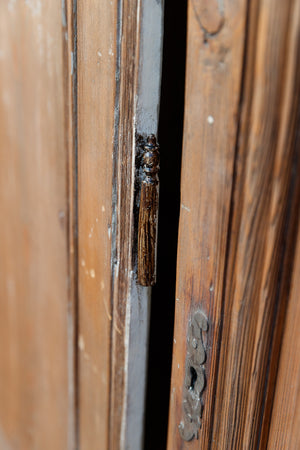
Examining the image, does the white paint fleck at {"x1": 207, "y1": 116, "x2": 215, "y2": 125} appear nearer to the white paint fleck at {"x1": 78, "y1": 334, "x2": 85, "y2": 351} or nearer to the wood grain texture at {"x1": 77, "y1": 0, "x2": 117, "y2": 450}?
the wood grain texture at {"x1": 77, "y1": 0, "x2": 117, "y2": 450}

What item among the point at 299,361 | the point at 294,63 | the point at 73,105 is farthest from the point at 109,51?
the point at 299,361

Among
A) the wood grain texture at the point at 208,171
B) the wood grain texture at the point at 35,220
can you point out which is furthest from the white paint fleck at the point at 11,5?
the wood grain texture at the point at 208,171

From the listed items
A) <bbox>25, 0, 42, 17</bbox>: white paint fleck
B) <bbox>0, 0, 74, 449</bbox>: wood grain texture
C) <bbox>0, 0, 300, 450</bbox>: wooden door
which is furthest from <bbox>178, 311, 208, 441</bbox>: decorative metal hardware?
<bbox>25, 0, 42, 17</bbox>: white paint fleck

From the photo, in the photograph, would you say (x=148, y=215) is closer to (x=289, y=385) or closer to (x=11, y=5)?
(x=289, y=385)

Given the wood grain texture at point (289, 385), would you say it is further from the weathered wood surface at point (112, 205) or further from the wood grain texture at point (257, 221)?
the weathered wood surface at point (112, 205)

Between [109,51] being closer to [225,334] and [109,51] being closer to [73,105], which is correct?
[73,105]
